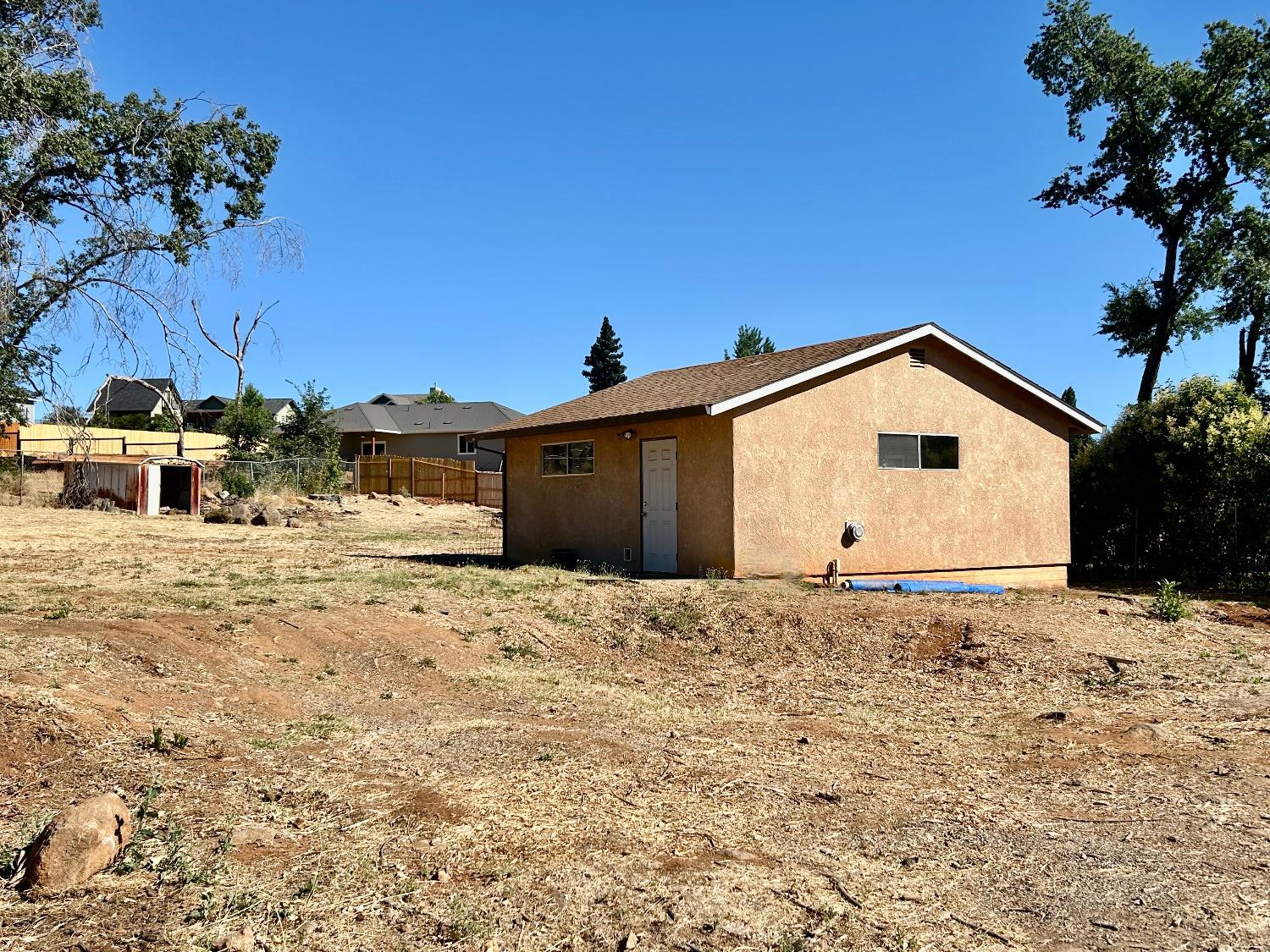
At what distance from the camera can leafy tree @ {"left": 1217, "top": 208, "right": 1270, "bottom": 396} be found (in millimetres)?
27938

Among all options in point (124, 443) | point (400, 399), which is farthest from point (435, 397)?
point (124, 443)

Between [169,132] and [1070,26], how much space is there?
989 inches

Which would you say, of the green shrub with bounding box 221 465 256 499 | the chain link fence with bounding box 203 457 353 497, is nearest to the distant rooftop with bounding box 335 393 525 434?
the chain link fence with bounding box 203 457 353 497

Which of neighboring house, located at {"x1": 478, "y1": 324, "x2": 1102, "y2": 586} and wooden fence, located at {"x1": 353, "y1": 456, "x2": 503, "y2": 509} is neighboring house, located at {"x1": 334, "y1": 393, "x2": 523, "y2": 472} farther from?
neighboring house, located at {"x1": 478, "y1": 324, "x2": 1102, "y2": 586}

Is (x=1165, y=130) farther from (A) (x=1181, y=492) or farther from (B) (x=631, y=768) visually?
(B) (x=631, y=768)

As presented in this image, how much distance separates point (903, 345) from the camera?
622 inches

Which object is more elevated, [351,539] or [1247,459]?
[1247,459]

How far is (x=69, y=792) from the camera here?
17.4ft

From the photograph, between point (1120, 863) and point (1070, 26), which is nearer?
point (1120, 863)

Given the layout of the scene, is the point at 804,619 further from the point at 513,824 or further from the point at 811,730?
the point at 513,824

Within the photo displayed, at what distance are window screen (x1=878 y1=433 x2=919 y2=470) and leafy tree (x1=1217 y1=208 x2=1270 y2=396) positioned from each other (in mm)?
16210

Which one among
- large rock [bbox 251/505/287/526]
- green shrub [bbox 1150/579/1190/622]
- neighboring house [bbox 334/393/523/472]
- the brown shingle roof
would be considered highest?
neighboring house [bbox 334/393/523/472]

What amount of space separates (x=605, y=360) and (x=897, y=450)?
48.3 m

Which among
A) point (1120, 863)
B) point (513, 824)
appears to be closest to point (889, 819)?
point (1120, 863)
